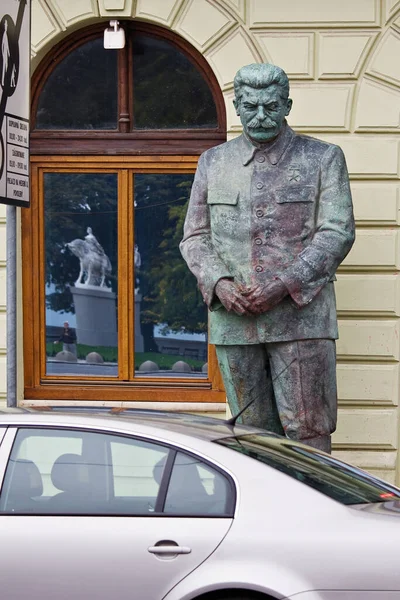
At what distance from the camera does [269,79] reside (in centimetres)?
768

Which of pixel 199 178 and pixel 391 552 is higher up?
pixel 199 178

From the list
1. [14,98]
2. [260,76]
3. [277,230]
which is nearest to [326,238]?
[277,230]

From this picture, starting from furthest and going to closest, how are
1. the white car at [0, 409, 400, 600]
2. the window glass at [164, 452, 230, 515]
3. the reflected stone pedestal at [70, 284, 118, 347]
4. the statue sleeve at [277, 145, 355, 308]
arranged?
the reflected stone pedestal at [70, 284, 118, 347]
the statue sleeve at [277, 145, 355, 308]
the window glass at [164, 452, 230, 515]
the white car at [0, 409, 400, 600]

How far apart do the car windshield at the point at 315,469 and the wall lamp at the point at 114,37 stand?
4899mm

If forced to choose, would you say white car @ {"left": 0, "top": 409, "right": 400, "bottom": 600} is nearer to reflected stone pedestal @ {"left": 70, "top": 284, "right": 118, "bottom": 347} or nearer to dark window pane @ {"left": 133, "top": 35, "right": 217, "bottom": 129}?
reflected stone pedestal @ {"left": 70, "top": 284, "right": 118, "bottom": 347}

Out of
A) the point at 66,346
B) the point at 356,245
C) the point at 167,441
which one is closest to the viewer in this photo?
the point at 167,441

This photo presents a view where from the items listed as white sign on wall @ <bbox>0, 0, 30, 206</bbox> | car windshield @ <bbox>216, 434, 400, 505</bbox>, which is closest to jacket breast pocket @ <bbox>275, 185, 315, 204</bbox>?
white sign on wall @ <bbox>0, 0, 30, 206</bbox>

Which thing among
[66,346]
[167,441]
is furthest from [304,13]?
[167,441]

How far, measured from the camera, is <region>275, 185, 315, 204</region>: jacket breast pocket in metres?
7.77

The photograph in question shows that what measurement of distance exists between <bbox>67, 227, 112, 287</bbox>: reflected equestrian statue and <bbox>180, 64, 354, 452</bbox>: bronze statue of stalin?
2.57 meters

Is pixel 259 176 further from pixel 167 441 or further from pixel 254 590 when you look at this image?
pixel 254 590

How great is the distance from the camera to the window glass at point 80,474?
5305 mm

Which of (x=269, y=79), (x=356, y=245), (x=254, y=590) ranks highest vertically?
(x=269, y=79)

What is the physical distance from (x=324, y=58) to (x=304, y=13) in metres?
0.36
